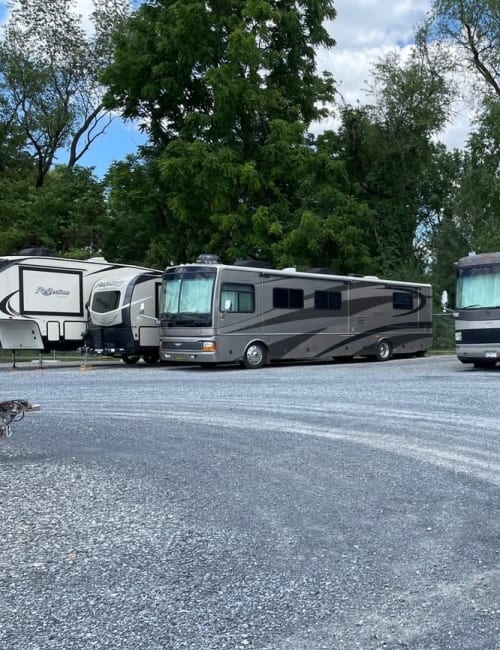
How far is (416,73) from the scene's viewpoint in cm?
3462

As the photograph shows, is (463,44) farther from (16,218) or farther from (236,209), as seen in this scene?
(16,218)

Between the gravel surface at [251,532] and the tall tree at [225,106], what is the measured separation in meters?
20.0

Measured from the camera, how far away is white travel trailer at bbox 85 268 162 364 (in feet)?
70.8

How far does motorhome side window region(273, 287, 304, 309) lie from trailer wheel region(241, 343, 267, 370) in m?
1.33

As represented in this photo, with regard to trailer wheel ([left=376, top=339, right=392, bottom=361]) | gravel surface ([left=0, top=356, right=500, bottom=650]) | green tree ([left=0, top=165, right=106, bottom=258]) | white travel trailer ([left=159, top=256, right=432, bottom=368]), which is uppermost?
green tree ([left=0, top=165, right=106, bottom=258])

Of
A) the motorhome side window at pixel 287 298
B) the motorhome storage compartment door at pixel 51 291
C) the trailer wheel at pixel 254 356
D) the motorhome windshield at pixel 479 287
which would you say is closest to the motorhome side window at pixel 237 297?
the motorhome side window at pixel 287 298

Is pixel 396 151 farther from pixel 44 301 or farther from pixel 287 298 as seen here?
pixel 44 301

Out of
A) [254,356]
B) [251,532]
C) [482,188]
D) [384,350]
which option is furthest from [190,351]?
[482,188]

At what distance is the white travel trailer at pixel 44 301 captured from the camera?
67.7 feet

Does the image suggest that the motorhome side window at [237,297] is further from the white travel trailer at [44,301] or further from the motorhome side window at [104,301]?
the white travel trailer at [44,301]

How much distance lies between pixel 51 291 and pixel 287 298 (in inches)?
272

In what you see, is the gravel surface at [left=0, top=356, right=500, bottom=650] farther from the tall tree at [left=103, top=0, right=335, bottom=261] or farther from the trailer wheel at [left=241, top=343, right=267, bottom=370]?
the tall tree at [left=103, top=0, right=335, bottom=261]

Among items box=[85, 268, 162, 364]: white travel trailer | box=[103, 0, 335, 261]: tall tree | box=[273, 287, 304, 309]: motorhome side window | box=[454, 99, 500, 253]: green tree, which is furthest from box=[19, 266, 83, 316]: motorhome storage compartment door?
box=[454, 99, 500, 253]: green tree

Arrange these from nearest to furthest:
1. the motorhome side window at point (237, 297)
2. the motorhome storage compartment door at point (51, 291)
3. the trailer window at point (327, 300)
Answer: the motorhome side window at point (237, 297) < the motorhome storage compartment door at point (51, 291) < the trailer window at point (327, 300)
